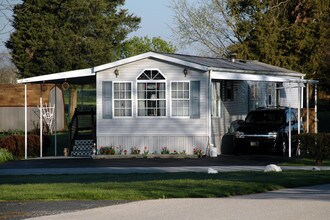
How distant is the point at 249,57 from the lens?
48688 millimetres

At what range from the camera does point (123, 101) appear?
29969mm

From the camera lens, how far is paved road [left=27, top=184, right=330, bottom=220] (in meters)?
12.9

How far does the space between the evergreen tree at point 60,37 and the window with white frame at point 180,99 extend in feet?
98.7

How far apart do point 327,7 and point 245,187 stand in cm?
3444

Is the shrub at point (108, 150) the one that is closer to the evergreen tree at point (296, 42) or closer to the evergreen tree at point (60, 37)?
the evergreen tree at point (296, 42)

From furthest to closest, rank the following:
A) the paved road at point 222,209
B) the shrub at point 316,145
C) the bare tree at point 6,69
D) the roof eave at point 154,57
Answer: the bare tree at point 6,69 → the roof eave at point 154,57 → the shrub at point 316,145 → the paved road at point 222,209

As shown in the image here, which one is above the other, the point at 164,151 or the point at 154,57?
the point at 154,57

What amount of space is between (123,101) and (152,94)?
1135mm

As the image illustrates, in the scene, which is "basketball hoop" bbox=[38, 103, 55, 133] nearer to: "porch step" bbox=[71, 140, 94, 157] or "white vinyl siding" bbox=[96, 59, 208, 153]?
"porch step" bbox=[71, 140, 94, 157]

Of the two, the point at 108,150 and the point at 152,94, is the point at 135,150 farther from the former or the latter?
the point at 152,94

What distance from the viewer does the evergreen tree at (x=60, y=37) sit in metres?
59.5

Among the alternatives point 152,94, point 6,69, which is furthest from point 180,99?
point 6,69

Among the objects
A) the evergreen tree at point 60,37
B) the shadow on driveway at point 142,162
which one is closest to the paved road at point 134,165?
the shadow on driveway at point 142,162

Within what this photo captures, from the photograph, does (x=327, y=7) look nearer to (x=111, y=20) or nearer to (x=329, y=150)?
(x=111, y=20)
